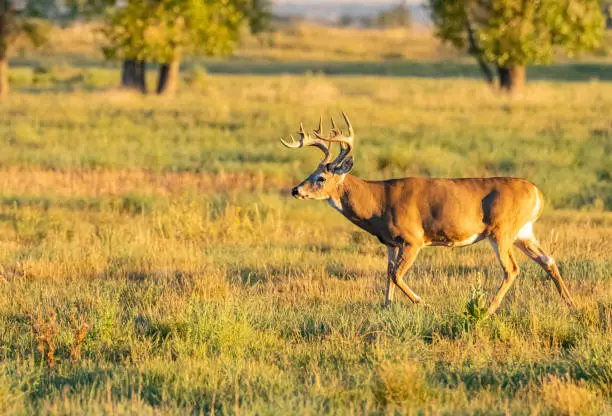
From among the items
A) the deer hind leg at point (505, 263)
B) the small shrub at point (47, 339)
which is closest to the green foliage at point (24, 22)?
the deer hind leg at point (505, 263)

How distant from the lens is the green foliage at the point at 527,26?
36897 millimetres

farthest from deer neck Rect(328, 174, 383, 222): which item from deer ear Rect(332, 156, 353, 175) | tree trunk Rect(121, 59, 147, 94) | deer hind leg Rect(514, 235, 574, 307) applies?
tree trunk Rect(121, 59, 147, 94)

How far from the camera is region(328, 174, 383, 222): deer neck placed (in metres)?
9.97

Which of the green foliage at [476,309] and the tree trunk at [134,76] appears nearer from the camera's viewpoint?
the green foliage at [476,309]

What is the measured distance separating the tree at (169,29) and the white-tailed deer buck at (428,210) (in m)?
27.5

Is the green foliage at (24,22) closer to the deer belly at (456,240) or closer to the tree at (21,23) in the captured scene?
the tree at (21,23)

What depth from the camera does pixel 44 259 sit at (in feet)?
39.8

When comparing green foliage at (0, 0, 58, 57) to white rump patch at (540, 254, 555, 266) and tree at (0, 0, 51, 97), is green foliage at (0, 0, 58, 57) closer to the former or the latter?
tree at (0, 0, 51, 97)

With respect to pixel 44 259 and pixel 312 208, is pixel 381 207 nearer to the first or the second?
pixel 44 259

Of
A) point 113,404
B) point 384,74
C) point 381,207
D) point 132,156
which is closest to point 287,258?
point 381,207

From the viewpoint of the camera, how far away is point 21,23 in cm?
3900

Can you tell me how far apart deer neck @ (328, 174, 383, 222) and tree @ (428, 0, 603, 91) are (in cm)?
2793

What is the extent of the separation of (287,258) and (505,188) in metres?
3.49

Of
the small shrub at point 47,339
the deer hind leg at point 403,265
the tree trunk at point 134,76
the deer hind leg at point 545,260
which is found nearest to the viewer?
Result: the small shrub at point 47,339
